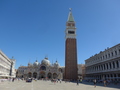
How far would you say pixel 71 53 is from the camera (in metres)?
62.3

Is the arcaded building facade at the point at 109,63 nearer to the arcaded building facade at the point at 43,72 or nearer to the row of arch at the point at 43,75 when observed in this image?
the arcaded building facade at the point at 43,72

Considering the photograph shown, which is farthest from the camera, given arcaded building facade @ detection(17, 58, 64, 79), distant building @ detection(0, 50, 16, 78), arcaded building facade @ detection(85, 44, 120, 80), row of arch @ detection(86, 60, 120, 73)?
arcaded building facade @ detection(17, 58, 64, 79)

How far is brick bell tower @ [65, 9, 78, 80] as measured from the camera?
59.3 meters

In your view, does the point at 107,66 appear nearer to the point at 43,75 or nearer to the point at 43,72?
the point at 43,72

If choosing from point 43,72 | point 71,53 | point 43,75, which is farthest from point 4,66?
point 43,75

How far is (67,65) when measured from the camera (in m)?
60.4

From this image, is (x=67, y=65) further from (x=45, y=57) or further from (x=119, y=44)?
(x=45, y=57)

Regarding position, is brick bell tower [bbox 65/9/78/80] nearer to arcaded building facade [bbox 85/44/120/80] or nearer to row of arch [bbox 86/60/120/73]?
row of arch [bbox 86/60/120/73]

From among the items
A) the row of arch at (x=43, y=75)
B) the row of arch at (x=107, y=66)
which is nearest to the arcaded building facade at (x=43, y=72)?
the row of arch at (x=43, y=75)

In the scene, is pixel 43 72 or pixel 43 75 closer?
pixel 43 72

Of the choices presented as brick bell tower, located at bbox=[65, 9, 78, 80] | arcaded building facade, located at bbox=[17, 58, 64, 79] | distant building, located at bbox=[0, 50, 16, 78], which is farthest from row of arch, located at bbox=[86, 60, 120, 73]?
arcaded building facade, located at bbox=[17, 58, 64, 79]

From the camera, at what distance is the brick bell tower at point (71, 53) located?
59284 mm

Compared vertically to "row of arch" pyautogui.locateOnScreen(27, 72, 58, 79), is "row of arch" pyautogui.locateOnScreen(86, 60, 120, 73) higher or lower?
higher

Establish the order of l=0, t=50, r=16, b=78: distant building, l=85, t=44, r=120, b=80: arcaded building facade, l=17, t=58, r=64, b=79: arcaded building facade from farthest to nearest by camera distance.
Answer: l=17, t=58, r=64, b=79: arcaded building facade → l=0, t=50, r=16, b=78: distant building → l=85, t=44, r=120, b=80: arcaded building facade
